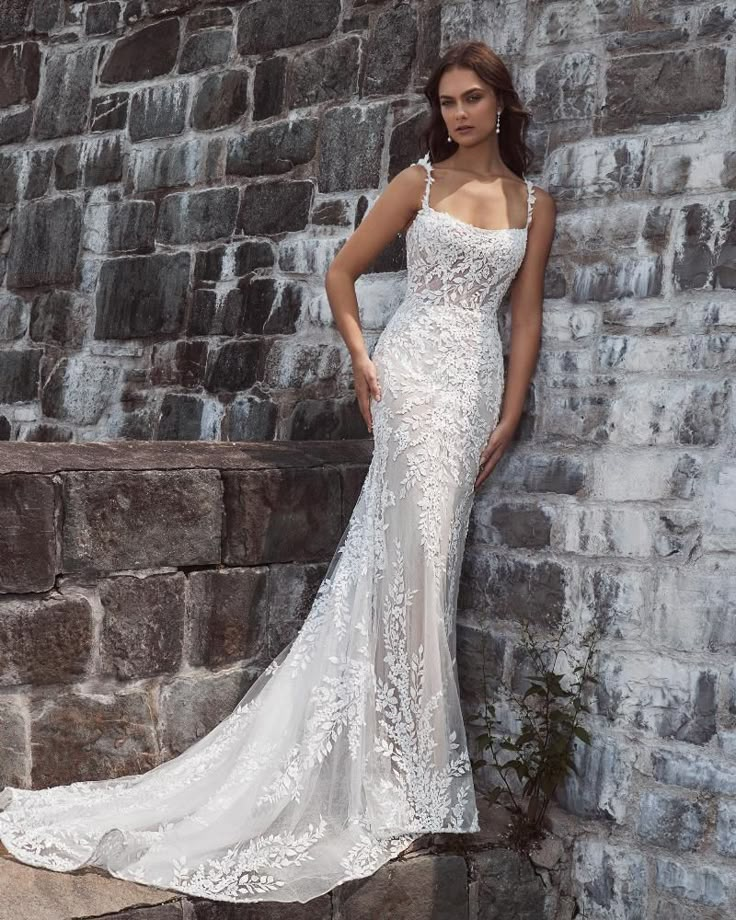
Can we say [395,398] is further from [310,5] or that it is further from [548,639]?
[310,5]

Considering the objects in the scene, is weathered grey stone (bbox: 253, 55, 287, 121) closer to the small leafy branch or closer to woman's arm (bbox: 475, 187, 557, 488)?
woman's arm (bbox: 475, 187, 557, 488)

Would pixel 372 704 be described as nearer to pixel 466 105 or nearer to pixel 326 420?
pixel 326 420

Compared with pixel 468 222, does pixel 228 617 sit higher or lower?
lower

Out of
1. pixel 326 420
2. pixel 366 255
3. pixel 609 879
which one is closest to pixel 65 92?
pixel 326 420

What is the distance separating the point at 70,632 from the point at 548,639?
136 cm

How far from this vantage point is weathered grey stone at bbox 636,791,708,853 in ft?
11.1

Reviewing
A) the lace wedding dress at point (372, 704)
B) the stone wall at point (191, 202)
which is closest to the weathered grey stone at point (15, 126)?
the stone wall at point (191, 202)

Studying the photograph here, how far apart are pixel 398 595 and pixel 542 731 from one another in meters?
0.60

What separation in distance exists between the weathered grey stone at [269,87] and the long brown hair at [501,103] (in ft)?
3.42

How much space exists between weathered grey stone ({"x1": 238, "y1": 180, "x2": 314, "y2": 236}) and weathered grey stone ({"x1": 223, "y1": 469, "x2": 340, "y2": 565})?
47.0 inches

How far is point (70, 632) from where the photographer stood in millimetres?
3307

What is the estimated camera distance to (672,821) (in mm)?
3432

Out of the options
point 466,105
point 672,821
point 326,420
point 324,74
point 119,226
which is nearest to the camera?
point 672,821

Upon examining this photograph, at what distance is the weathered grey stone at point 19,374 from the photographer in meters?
5.57
